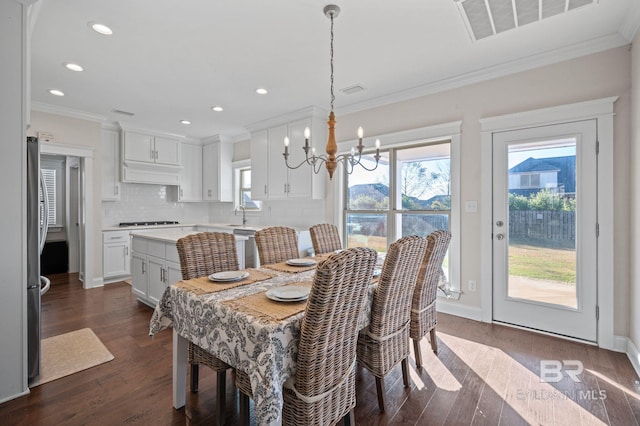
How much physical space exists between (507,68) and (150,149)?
5453 millimetres

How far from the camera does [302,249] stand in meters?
4.24

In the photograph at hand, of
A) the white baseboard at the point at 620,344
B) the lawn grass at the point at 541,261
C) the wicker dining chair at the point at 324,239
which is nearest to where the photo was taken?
the white baseboard at the point at 620,344

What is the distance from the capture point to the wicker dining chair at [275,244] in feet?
8.68

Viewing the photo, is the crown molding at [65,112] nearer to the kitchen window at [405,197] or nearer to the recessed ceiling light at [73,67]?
the recessed ceiling light at [73,67]

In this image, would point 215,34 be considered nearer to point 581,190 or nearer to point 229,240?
point 229,240

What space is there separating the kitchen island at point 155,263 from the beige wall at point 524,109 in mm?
2437

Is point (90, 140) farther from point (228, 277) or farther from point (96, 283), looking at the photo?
point (228, 277)

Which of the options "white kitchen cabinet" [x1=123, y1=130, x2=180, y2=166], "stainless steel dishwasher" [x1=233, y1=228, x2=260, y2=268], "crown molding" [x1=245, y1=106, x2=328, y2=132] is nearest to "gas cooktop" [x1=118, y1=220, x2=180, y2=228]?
"white kitchen cabinet" [x1=123, y1=130, x2=180, y2=166]

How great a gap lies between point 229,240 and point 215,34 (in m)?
1.67

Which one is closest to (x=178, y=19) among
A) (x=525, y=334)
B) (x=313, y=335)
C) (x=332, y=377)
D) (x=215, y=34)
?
(x=215, y=34)

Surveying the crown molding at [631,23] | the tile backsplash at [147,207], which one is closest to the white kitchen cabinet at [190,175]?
the tile backsplash at [147,207]

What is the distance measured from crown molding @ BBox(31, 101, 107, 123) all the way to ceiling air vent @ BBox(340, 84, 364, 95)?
3738 millimetres

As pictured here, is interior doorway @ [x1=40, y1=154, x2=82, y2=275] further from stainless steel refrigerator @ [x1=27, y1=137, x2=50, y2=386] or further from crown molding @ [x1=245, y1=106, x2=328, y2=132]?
stainless steel refrigerator @ [x1=27, y1=137, x2=50, y2=386]

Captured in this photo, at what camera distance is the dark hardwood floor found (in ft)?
5.75
